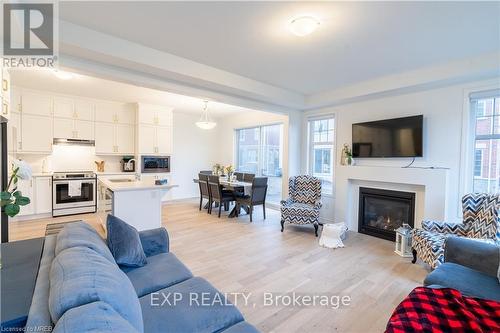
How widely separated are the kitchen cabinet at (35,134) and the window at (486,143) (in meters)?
7.65

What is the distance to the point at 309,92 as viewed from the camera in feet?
15.3

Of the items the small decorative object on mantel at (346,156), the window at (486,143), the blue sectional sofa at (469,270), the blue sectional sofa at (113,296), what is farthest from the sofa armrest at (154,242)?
the window at (486,143)

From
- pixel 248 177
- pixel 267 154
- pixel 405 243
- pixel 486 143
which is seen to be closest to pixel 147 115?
pixel 248 177

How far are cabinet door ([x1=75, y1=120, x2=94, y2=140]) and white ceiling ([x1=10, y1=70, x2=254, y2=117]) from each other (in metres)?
0.63

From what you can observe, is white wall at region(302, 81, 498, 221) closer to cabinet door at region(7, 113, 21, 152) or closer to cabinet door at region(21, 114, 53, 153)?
cabinet door at region(21, 114, 53, 153)

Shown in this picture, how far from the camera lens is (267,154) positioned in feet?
21.9

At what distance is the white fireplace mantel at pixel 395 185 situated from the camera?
3.42 metres

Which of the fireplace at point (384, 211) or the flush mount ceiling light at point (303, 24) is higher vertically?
the flush mount ceiling light at point (303, 24)

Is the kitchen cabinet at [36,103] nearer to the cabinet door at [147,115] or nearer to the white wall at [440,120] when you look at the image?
the cabinet door at [147,115]

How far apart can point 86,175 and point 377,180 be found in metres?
5.99

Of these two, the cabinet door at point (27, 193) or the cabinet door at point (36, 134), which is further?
the cabinet door at point (36, 134)

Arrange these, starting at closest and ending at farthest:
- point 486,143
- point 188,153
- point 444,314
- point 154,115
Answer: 1. point 444,314
2. point 486,143
3. point 154,115
4. point 188,153

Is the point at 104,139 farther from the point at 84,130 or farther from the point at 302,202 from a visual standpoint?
the point at 302,202

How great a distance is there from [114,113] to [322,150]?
16.7 feet
